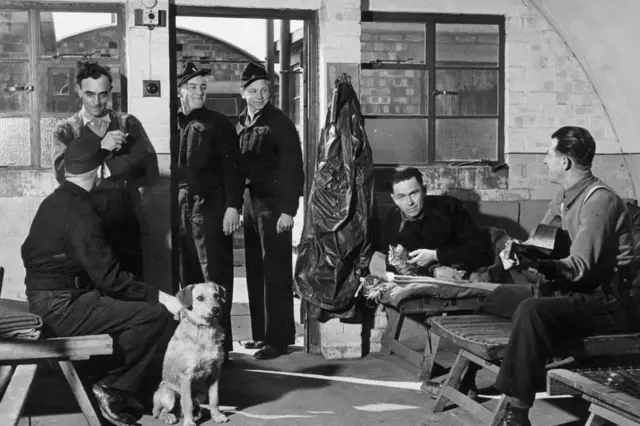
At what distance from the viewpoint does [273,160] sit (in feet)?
22.6

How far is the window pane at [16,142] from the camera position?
616cm

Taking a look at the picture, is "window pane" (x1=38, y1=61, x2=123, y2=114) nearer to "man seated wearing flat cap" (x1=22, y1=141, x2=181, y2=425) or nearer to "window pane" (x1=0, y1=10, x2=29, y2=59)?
"window pane" (x1=0, y1=10, x2=29, y2=59)

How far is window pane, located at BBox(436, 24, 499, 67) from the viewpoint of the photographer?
274 inches

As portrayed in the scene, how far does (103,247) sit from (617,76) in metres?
4.21

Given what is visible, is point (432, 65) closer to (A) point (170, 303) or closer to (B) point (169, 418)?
(A) point (170, 303)

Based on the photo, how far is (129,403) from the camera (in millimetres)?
5109

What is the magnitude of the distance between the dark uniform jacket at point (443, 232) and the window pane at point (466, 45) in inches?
52.5

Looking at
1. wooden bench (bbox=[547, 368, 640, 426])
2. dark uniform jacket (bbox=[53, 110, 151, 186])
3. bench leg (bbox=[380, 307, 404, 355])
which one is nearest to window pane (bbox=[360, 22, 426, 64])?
dark uniform jacket (bbox=[53, 110, 151, 186])

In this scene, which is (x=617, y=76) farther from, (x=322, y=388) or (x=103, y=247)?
(x=103, y=247)

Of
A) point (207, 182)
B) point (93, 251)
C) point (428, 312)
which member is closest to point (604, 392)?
point (428, 312)

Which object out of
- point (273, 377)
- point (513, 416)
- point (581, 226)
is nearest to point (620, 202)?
point (581, 226)

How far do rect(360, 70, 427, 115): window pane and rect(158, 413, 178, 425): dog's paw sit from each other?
2.92 m

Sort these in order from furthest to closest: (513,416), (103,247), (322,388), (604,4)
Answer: (604,4)
(322,388)
(103,247)
(513,416)

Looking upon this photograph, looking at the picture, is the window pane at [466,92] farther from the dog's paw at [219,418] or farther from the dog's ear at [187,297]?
the dog's paw at [219,418]
